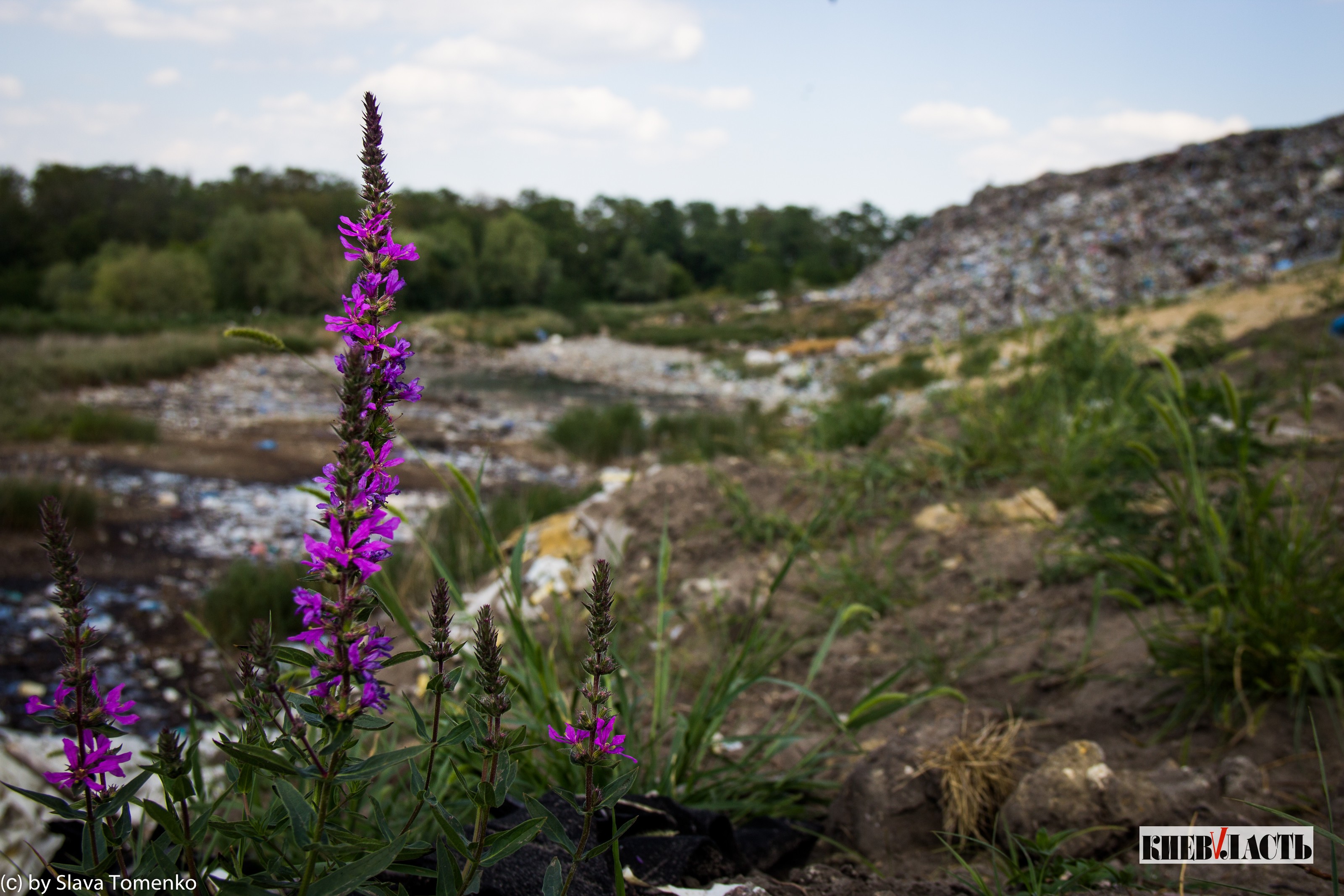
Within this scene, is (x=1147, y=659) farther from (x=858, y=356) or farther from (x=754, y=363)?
(x=754, y=363)

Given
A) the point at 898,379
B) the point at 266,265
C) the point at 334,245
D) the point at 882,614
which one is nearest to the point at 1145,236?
the point at 898,379

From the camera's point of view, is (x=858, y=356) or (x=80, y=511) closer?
(x=80, y=511)

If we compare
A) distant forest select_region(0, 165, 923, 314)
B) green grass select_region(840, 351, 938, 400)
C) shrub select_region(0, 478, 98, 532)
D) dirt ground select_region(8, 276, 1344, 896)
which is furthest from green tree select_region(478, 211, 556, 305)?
dirt ground select_region(8, 276, 1344, 896)

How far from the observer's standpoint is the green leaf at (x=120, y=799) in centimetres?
70

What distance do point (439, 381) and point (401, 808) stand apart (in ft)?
59.8

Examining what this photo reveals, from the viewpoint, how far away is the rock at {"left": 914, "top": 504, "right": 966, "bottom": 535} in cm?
340

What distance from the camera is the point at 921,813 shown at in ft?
5.18

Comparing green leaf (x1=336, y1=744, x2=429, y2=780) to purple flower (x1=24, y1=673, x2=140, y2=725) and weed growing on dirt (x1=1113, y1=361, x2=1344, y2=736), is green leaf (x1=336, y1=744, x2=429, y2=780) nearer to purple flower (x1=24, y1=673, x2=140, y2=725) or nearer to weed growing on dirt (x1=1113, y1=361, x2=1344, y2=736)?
purple flower (x1=24, y1=673, x2=140, y2=725)

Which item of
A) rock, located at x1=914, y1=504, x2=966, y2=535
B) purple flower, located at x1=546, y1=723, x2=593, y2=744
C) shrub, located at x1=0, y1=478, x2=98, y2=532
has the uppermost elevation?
purple flower, located at x1=546, y1=723, x2=593, y2=744

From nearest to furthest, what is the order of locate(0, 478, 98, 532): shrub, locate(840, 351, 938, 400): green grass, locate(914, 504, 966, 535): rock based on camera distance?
locate(914, 504, 966, 535): rock → locate(0, 478, 98, 532): shrub → locate(840, 351, 938, 400): green grass

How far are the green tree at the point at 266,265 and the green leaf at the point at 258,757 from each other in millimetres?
39248

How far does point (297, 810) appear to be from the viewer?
67 cm

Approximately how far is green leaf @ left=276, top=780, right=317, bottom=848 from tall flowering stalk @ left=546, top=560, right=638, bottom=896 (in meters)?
0.22

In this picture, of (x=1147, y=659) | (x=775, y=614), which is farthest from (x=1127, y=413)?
(x=775, y=614)
